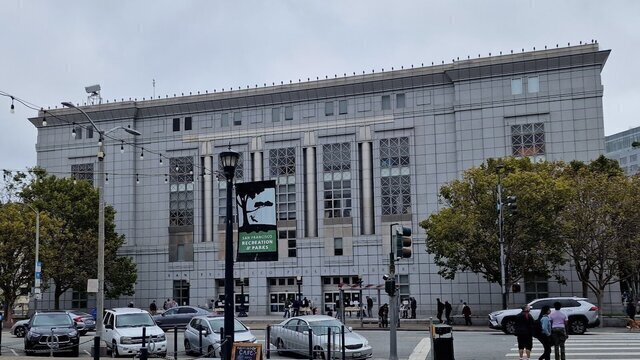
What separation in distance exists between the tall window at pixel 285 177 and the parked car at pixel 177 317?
23.3 metres

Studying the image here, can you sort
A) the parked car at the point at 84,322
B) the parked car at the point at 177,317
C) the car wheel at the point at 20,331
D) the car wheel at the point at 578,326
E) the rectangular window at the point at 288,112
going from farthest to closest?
the rectangular window at the point at 288,112, the parked car at the point at 177,317, the parked car at the point at 84,322, the car wheel at the point at 20,331, the car wheel at the point at 578,326

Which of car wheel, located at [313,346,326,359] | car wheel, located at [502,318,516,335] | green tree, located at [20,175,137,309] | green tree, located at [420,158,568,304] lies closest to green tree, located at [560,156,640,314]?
green tree, located at [420,158,568,304]

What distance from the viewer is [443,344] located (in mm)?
21281

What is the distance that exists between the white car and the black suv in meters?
1.32

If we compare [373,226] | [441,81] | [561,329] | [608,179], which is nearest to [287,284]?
[373,226]

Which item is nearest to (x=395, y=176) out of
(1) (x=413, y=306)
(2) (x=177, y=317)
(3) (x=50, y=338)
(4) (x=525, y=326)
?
(1) (x=413, y=306)

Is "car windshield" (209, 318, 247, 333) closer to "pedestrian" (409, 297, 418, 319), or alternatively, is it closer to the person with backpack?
the person with backpack

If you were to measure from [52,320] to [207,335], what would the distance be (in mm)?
7384

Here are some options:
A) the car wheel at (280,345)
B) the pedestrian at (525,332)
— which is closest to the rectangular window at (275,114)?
the car wheel at (280,345)

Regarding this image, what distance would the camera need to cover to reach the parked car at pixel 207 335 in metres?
25.0

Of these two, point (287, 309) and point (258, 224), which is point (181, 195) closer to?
point (287, 309)

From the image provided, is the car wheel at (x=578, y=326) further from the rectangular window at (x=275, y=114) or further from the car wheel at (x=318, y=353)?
the rectangular window at (x=275, y=114)

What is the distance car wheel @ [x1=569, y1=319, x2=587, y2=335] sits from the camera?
112 feet

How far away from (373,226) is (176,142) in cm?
2104
